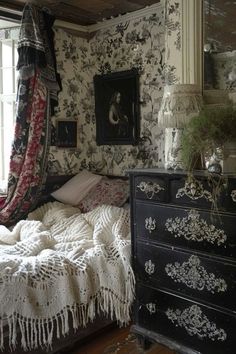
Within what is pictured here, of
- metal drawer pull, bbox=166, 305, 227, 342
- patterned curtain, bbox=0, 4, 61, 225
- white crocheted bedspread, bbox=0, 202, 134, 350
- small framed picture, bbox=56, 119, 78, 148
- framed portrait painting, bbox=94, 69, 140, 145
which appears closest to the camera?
metal drawer pull, bbox=166, 305, 227, 342

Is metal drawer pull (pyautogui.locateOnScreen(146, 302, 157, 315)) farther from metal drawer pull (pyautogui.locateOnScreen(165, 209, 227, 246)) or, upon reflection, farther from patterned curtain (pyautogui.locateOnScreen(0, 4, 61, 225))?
patterned curtain (pyautogui.locateOnScreen(0, 4, 61, 225))

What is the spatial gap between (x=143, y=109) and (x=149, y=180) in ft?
3.61

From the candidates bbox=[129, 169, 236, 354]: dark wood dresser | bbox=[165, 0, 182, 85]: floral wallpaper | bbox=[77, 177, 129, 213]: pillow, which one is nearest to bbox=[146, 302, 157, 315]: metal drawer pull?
bbox=[129, 169, 236, 354]: dark wood dresser

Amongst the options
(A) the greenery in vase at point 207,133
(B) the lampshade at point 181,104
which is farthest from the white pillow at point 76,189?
(A) the greenery in vase at point 207,133

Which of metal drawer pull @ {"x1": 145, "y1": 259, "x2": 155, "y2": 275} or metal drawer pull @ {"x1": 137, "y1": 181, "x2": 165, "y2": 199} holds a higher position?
metal drawer pull @ {"x1": 137, "y1": 181, "x2": 165, "y2": 199}

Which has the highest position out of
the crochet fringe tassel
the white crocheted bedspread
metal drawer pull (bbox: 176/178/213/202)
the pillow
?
metal drawer pull (bbox: 176/178/213/202)

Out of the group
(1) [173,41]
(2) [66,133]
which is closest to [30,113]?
(2) [66,133]

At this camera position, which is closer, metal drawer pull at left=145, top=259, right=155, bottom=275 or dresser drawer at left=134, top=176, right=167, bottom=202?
dresser drawer at left=134, top=176, right=167, bottom=202

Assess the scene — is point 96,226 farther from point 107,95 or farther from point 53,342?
point 107,95

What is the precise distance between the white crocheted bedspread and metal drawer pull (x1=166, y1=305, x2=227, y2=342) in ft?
1.02

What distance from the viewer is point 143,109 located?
114 inches

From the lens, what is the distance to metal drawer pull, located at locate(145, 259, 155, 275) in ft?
6.48

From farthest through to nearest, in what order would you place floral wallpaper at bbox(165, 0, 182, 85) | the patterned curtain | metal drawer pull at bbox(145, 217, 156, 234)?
the patterned curtain
floral wallpaper at bbox(165, 0, 182, 85)
metal drawer pull at bbox(145, 217, 156, 234)

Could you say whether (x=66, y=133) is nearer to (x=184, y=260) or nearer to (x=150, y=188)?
(x=150, y=188)
